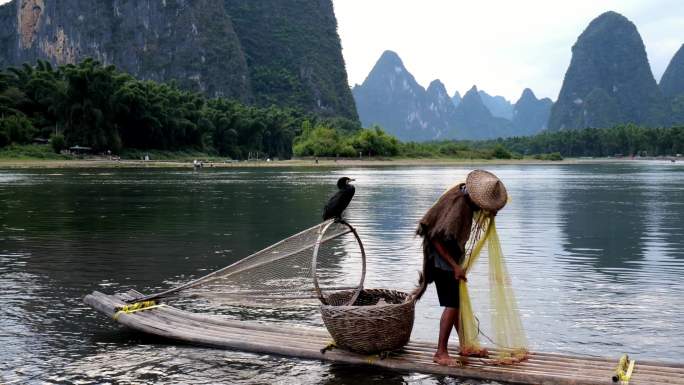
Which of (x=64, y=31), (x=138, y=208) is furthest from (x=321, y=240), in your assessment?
(x=64, y=31)

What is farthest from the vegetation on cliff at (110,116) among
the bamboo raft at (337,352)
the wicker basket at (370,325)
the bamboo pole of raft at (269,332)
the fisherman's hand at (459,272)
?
the fisherman's hand at (459,272)

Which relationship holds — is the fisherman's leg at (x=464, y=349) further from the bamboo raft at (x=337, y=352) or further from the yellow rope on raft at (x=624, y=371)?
the yellow rope on raft at (x=624, y=371)

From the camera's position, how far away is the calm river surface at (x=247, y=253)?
7285mm

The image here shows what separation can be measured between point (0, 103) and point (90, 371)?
9160cm

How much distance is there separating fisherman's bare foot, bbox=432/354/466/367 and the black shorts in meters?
0.50

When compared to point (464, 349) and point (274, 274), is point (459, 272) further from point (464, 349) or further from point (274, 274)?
point (274, 274)

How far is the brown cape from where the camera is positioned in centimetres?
655

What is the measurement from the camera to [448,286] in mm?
6754

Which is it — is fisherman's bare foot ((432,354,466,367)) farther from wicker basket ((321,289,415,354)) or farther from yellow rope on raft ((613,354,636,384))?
yellow rope on raft ((613,354,636,384))

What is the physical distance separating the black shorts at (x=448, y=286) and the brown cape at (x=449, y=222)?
0.52 ft

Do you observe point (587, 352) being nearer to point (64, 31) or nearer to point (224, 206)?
point (224, 206)

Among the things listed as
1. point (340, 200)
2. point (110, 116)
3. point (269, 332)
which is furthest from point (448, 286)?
point (110, 116)

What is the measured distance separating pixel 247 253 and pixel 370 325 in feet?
29.1

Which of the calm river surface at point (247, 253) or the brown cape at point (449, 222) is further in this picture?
the calm river surface at point (247, 253)
